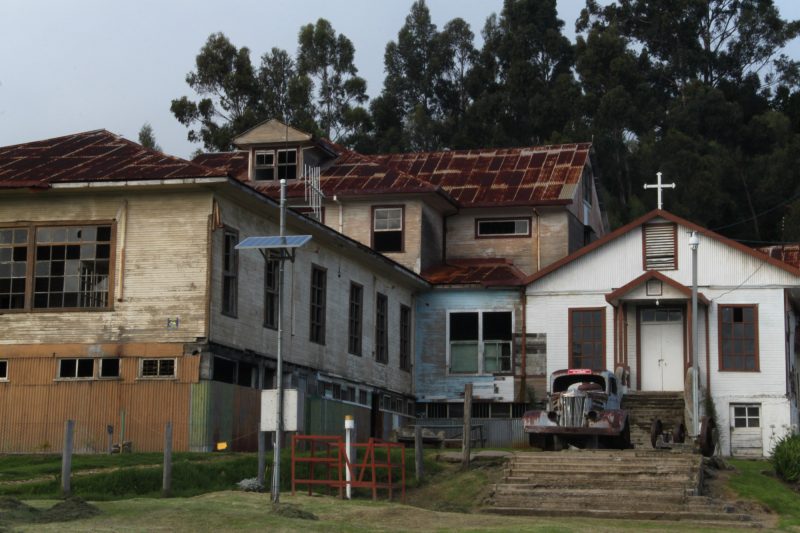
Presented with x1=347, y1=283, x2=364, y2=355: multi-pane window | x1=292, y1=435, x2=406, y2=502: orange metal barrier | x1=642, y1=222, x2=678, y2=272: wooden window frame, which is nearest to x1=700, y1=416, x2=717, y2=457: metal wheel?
x1=292, y1=435, x2=406, y2=502: orange metal barrier

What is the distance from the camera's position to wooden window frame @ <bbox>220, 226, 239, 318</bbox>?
32.5 m

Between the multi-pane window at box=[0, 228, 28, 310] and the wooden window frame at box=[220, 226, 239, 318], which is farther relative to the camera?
the multi-pane window at box=[0, 228, 28, 310]

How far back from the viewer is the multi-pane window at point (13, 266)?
32688 mm

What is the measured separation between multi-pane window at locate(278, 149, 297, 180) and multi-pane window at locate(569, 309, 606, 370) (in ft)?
35.3

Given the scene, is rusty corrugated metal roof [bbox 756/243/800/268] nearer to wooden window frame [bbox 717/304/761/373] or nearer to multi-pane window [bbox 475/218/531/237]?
wooden window frame [bbox 717/304/761/373]

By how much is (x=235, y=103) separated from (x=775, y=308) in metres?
44.6

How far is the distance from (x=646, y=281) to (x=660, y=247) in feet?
4.85

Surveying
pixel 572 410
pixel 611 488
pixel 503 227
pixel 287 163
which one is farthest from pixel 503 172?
pixel 611 488

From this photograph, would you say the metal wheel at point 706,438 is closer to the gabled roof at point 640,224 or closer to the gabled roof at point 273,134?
the gabled roof at point 640,224

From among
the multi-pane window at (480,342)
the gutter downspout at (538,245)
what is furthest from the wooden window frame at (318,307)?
the gutter downspout at (538,245)

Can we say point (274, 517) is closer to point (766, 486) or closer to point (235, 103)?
point (766, 486)

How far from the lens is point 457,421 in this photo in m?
43.0

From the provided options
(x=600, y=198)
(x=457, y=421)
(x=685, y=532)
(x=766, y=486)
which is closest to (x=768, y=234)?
(x=600, y=198)

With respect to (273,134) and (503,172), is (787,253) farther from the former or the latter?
(273,134)
